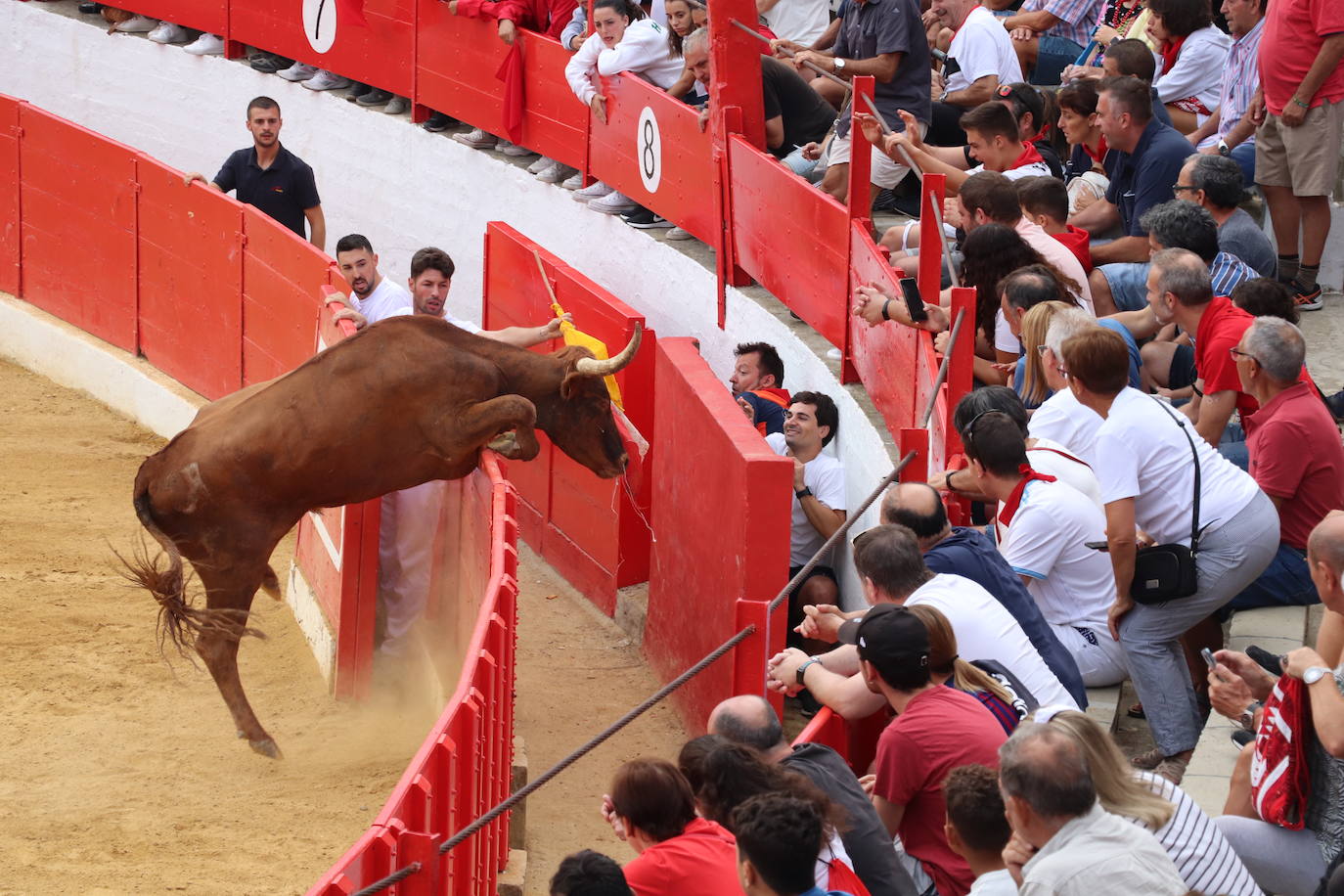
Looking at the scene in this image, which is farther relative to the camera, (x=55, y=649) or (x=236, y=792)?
(x=55, y=649)

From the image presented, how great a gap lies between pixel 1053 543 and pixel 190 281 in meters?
7.93

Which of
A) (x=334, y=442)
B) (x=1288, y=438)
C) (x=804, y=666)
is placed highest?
(x=1288, y=438)

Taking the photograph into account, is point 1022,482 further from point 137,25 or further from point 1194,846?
point 137,25

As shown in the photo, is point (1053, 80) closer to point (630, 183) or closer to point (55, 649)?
point (630, 183)

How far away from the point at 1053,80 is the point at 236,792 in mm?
7928

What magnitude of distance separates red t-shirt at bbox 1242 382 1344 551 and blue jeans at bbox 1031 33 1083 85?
21.4 ft

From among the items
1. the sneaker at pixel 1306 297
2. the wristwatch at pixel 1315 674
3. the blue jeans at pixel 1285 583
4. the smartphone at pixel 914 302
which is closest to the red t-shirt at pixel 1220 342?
the blue jeans at pixel 1285 583

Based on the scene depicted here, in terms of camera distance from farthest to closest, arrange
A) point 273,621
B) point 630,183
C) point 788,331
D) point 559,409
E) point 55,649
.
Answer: point 630,183 → point 788,331 → point 273,621 → point 55,649 → point 559,409

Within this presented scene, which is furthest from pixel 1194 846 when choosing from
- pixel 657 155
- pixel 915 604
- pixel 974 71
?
pixel 657 155

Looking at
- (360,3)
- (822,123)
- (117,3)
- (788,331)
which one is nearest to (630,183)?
(822,123)

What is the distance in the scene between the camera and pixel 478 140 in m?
13.9

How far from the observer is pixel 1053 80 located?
40.8 feet

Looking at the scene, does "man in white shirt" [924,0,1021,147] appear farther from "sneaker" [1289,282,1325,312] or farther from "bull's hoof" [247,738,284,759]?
"bull's hoof" [247,738,284,759]

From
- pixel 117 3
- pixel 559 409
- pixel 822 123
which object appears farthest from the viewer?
pixel 117 3
